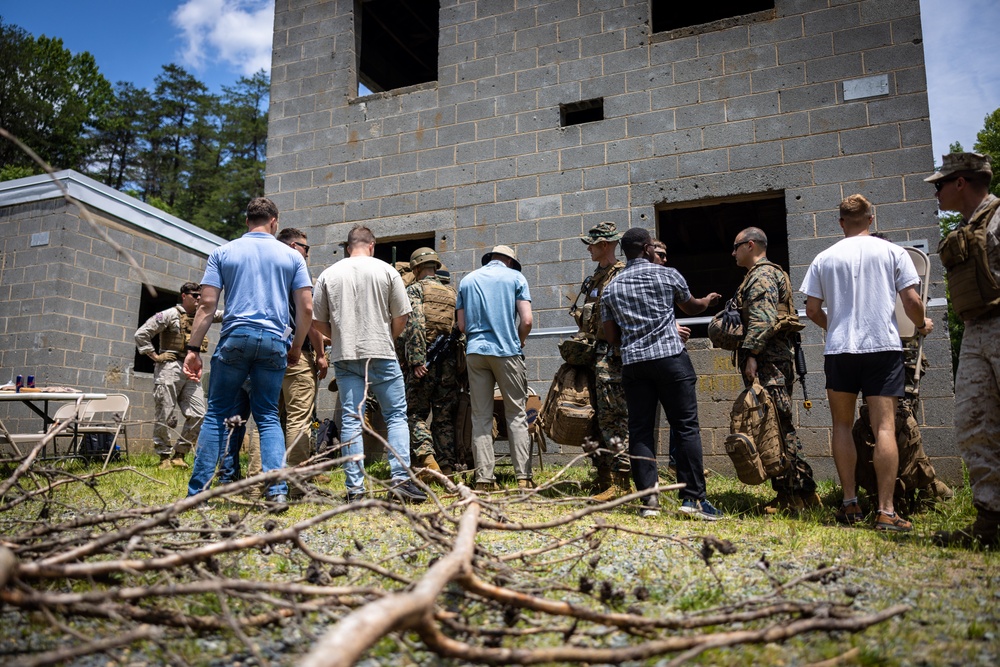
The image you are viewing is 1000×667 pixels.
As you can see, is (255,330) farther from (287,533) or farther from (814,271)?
(814,271)

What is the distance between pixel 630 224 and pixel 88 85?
127 feet

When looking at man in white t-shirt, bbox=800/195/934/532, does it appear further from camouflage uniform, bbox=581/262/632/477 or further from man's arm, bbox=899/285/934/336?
camouflage uniform, bbox=581/262/632/477

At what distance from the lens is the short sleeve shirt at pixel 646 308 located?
4.36 metres

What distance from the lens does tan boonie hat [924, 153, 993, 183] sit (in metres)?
3.62

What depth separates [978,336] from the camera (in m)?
3.52

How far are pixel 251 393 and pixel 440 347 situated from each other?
6.23 ft

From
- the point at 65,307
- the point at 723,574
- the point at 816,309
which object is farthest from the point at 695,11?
the point at 65,307

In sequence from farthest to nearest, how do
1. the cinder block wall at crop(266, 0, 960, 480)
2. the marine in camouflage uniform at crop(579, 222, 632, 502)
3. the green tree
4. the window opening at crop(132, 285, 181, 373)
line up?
the green tree, the window opening at crop(132, 285, 181, 373), the cinder block wall at crop(266, 0, 960, 480), the marine in camouflage uniform at crop(579, 222, 632, 502)

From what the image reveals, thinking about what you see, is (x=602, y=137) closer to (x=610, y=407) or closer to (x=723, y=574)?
(x=610, y=407)

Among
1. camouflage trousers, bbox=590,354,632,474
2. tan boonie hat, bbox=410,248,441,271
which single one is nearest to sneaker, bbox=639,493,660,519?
camouflage trousers, bbox=590,354,632,474

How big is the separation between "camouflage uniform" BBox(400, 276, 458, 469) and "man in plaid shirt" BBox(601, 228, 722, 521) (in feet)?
5.77

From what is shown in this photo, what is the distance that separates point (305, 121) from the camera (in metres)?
8.94

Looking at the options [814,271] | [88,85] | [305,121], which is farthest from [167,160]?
[814,271]

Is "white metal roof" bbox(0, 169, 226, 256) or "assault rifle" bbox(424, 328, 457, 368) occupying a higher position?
"white metal roof" bbox(0, 169, 226, 256)
